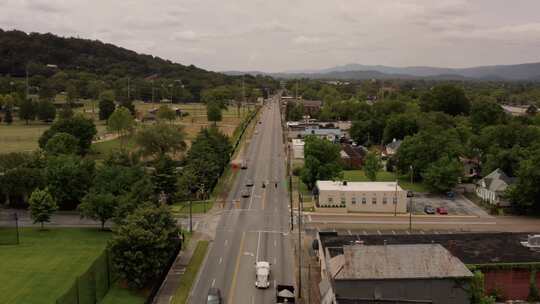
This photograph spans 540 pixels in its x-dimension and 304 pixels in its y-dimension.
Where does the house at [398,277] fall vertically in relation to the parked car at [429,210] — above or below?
above

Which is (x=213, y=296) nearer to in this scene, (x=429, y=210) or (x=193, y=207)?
(x=193, y=207)

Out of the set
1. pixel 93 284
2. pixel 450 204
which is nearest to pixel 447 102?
pixel 450 204

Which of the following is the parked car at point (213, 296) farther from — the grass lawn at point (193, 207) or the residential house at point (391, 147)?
the residential house at point (391, 147)

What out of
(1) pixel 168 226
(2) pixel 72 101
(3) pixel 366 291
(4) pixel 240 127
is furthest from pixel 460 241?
(2) pixel 72 101

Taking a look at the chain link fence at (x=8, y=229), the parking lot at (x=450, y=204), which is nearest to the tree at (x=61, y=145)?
the chain link fence at (x=8, y=229)

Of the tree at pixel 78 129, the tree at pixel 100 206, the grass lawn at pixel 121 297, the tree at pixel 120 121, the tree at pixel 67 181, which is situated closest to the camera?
the grass lawn at pixel 121 297

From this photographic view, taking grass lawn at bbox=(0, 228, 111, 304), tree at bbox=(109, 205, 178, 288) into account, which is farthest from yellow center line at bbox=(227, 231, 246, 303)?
grass lawn at bbox=(0, 228, 111, 304)

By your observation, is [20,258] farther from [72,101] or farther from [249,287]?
[72,101]

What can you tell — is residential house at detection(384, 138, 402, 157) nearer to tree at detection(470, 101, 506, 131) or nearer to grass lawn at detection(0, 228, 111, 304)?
tree at detection(470, 101, 506, 131)
